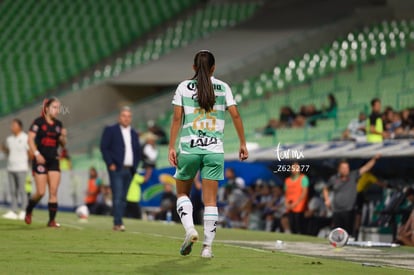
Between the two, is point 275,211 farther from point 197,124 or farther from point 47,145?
point 197,124

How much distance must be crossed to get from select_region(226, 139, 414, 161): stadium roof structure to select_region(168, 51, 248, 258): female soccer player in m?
6.42

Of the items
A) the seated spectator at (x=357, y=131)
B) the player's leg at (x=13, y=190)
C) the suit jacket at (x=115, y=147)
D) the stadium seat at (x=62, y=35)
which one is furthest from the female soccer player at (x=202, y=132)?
the stadium seat at (x=62, y=35)

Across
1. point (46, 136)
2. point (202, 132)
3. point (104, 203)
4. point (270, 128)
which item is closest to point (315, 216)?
point (46, 136)

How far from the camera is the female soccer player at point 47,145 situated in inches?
680

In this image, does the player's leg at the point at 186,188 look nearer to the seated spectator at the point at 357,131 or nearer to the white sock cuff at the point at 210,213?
the white sock cuff at the point at 210,213

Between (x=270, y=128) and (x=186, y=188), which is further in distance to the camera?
(x=270, y=128)

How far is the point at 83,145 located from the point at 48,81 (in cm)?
603

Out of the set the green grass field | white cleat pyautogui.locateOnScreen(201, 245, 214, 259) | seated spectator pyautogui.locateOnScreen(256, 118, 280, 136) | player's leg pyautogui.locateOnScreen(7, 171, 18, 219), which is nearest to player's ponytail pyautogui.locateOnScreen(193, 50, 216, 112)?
white cleat pyautogui.locateOnScreen(201, 245, 214, 259)

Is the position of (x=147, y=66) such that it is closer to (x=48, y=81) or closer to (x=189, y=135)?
(x=48, y=81)

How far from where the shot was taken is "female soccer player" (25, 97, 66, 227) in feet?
56.6

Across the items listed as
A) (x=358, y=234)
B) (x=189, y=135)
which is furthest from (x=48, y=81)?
(x=189, y=135)

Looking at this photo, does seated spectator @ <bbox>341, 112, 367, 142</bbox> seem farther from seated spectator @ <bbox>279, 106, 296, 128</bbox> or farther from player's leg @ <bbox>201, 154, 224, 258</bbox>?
player's leg @ <bbox>201, 154, 224, 258</bbox>

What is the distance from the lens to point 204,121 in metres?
11.9

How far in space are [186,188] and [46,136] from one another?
5.78 metres
